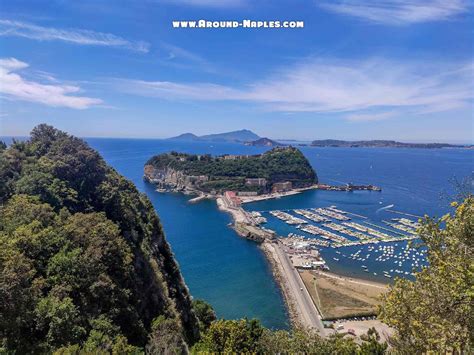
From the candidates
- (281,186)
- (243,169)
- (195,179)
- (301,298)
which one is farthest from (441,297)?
(243,169)

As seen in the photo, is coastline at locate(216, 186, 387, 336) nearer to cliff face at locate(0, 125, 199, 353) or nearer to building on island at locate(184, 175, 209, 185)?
cliff face at locate(0, 125, 199, 353)

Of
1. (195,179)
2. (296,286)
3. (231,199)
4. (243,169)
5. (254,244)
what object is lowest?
(296,286)

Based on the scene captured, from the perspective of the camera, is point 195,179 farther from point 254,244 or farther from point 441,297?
point 441,297

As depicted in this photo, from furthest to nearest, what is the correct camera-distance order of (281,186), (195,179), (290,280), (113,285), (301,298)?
(195,179) → (281,186) → (290,280) → (301,298) → (113,285)

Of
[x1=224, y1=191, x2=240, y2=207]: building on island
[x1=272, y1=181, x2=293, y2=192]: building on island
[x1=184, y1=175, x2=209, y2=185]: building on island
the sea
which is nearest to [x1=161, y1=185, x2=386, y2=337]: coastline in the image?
the sea

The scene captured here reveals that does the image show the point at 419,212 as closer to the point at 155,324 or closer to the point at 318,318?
the point at 318,318
